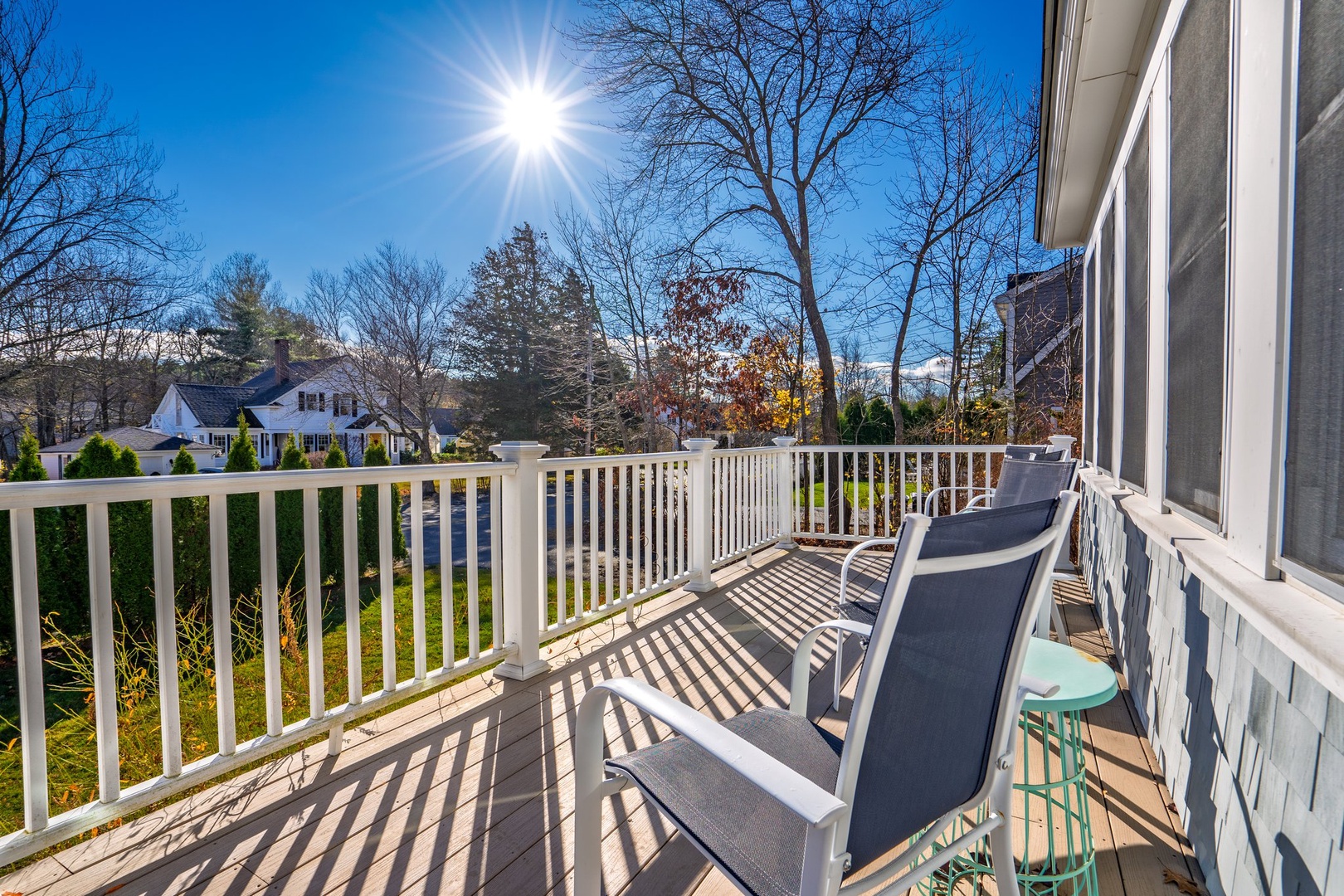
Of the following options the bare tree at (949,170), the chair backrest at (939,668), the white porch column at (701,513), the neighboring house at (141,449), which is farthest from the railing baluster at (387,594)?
the neighboring house at (141,449)

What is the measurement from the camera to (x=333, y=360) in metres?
17.0

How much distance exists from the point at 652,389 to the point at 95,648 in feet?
31.9

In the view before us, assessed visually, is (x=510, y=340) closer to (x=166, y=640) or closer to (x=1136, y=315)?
(x=1136, y=315)

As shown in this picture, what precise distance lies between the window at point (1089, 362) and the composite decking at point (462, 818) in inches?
98.8

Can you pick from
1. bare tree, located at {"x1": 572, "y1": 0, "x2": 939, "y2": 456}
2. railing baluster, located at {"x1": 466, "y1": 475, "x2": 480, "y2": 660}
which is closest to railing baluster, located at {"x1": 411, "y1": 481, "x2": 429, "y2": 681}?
railing baluster, located at {"x1": 466, "y1": 475, "x2": 480, "y2": 660}

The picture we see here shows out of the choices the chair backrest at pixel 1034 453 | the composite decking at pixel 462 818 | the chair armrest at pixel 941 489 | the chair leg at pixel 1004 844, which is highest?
the chair backrest at pixel 1034 453

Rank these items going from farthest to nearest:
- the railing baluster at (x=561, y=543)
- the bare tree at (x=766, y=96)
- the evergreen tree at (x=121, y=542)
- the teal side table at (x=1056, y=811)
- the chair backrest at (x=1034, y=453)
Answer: the bare tree at (x=766, y=96)
the evergreen tree at (x=121, y=542)
the chair backrest at (x=1034, y=453)
the railing baluster at (x=561, y=543)
the teal side table at (x=1056, y=811)

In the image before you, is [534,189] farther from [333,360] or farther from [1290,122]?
[1290,122]

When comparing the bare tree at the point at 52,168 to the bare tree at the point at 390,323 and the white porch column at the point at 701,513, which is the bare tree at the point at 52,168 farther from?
the white porch column at the point at 701,513

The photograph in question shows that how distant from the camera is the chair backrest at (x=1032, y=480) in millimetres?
2520

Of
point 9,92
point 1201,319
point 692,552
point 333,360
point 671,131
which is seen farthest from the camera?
point 333,360

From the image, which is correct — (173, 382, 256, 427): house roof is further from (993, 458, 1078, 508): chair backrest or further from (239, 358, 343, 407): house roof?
(993, 458, 1078, 508): chair backrest

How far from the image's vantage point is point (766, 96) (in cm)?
903

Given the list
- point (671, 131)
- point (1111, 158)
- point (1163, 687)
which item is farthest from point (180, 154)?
point (1163, 687)
